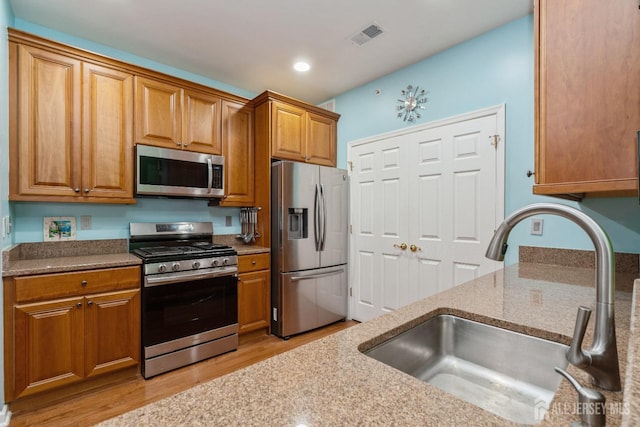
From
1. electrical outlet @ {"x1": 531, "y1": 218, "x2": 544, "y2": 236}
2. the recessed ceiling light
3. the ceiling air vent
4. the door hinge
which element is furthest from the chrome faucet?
the recessed ceiling light

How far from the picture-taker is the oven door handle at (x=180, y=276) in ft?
7.27

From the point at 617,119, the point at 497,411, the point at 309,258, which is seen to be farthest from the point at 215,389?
the point at 309,258

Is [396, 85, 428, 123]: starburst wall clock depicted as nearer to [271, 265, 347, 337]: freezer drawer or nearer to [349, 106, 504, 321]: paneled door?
[349, 106, 504, 321]: paneled door

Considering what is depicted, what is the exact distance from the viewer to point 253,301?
2.85 meters

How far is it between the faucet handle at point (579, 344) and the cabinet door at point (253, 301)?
99.2 inches

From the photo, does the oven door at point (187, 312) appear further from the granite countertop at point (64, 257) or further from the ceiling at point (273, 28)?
the ceiling at point (273, 28)

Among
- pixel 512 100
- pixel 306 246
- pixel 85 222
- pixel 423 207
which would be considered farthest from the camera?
pixel 306 246

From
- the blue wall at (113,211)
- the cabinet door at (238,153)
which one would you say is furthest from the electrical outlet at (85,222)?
the cabinet door at (238,153)

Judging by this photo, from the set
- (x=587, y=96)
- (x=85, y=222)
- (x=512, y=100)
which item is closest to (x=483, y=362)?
(x=587, y=96)

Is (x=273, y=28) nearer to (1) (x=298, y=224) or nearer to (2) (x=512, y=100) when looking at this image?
(1) (x=298, y=224)

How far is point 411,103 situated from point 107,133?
2614mm

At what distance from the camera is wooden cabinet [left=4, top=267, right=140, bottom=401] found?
5.86ft

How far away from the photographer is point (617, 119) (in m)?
0.92

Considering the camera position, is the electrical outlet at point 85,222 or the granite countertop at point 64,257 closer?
the granite countertop at point 64,257
